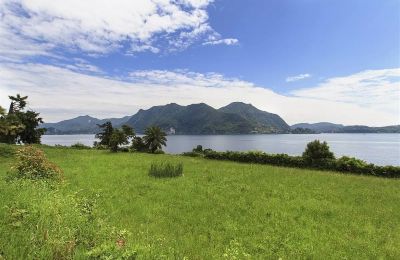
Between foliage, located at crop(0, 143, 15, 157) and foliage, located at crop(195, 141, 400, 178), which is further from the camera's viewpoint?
foliage, located at crop(195, 141, 400, 178)

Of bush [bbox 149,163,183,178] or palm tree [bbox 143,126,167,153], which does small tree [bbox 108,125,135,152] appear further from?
bush [bbox 149,163,183,178]

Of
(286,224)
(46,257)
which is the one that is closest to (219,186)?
(286,224)

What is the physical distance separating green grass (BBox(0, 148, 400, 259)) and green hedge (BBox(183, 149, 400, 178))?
17.1m

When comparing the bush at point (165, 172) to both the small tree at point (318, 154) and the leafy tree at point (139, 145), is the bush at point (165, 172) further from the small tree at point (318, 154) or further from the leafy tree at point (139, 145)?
the leafy tree at point (139, 145)

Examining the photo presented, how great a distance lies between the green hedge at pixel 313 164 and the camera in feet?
145

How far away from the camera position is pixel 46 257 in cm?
848

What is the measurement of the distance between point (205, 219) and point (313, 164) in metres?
37.3

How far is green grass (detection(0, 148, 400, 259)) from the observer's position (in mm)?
10688

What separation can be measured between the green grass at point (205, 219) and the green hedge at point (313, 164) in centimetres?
1714

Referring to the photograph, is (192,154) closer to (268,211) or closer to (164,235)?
(268,211)

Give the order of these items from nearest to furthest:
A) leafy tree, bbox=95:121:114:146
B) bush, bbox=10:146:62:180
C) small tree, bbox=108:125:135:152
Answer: bush, bbox=10:146:62:180 < small tree, bbox=108:125:135:152 < leafy tree, bbox=95:121:114:146

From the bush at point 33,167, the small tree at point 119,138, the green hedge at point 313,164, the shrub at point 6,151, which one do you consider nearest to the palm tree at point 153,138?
the small tree at point 119,138

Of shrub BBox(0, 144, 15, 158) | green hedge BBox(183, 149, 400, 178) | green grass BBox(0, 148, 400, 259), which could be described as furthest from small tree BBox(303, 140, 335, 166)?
shrub BBox(0, 144, 15, 158)

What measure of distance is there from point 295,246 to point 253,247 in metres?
1.80
